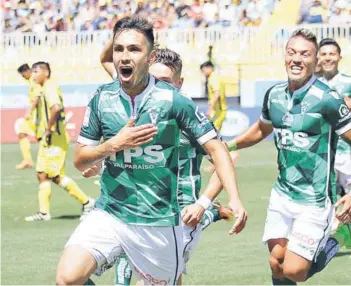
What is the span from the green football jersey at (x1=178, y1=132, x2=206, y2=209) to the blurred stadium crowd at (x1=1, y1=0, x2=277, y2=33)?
22046mm

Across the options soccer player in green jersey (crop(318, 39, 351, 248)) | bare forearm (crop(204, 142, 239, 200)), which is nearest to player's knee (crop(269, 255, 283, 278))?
soccer player in green jersey (crop(318, 39, 351, 248))

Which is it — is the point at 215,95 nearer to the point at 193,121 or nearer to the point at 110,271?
the point at 110,271

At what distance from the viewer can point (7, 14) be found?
110 ft

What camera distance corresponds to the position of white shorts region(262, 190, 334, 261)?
852 cm

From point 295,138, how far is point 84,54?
21.8 m

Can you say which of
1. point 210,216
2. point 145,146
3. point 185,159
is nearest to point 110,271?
point 210,216

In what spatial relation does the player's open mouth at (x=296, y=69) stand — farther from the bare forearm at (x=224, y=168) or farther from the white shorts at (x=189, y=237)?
the bare forearm at (x=224, y=168)

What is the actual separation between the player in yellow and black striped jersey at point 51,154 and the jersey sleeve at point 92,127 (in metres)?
8.05

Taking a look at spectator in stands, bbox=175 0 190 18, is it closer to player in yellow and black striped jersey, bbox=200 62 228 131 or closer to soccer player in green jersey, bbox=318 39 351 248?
player in yellow and black striped jersey, bbox=200 62 228 131

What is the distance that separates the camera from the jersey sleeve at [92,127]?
6.82 metres

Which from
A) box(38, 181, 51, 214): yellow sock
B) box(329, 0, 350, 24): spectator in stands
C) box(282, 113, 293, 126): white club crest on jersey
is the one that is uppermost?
box(282, 113, 293, 126): white club crest on jersey

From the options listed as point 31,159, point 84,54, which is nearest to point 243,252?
point 31,159

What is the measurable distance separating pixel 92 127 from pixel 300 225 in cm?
248

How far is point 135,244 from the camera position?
6770 mm
